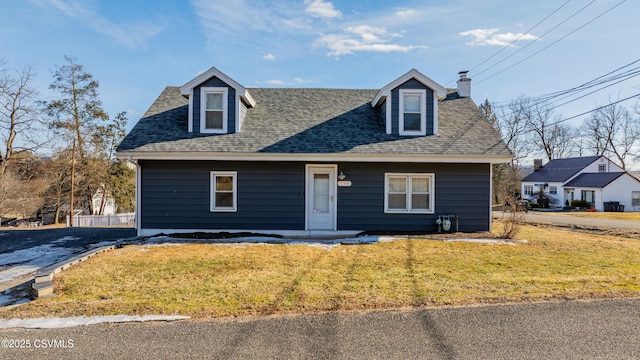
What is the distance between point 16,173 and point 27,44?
43.9 ft

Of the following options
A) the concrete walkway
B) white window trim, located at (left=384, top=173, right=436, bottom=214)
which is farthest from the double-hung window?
white window trim, located at (left=384, top=173, right=436, bottom=214)

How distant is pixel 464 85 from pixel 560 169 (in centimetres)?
3472

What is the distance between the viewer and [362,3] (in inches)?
490

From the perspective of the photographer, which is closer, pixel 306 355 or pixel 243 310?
pixel 306 355

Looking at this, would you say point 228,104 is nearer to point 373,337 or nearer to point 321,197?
point 321,197

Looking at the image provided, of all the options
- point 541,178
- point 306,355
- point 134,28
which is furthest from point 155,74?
point 541,178

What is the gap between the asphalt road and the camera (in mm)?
3348

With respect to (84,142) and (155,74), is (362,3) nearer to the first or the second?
(155,74)

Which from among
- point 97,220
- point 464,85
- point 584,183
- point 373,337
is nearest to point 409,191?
point 464,85

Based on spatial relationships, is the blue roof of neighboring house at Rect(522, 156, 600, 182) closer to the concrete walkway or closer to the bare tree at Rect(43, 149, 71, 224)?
the concrete walkway

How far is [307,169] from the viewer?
35.8ft

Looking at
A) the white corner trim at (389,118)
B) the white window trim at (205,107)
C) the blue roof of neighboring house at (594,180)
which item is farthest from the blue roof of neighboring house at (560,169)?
the white window trim at (205,107)

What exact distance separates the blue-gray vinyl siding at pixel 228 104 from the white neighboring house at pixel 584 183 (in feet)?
121

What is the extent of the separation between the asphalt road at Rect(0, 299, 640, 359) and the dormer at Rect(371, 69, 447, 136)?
7.82m
